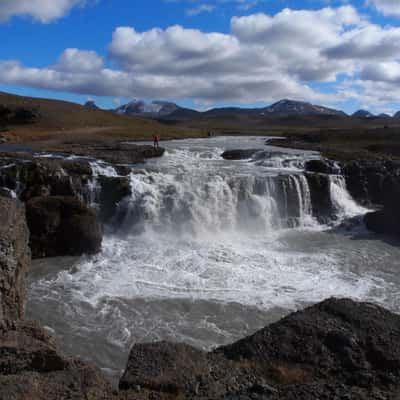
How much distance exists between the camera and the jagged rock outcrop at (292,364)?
20.6ft

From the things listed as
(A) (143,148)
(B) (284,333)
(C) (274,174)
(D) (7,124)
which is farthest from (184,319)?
(D) (7,124)

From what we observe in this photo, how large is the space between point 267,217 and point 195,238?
4723 millimetres

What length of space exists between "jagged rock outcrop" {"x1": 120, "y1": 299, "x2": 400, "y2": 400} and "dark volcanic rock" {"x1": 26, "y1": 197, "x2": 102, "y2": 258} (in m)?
11.7

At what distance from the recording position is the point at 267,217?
79.4 feet

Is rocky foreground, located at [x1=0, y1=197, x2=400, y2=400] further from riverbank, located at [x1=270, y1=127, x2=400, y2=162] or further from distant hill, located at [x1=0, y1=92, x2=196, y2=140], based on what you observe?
distant hill, located at [x1=0, y1=92, x2=196, y2=140]

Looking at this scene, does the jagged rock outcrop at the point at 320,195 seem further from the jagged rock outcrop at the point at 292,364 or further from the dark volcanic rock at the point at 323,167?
the jagged rock outcrop at the point at 292,364

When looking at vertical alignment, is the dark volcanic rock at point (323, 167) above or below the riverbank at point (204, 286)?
above

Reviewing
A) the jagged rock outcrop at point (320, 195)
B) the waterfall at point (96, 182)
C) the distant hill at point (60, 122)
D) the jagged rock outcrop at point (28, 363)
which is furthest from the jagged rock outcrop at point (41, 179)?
the distant hill at point (60, 122)

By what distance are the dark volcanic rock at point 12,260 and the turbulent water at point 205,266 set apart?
2463 millimetres

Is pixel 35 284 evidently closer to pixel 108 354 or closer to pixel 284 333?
pixel 108 354

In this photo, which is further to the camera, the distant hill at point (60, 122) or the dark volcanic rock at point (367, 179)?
the distant hill at point (60, 122)

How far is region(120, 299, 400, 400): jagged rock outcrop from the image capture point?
6289mm

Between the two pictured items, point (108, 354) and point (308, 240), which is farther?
point (308, 240)

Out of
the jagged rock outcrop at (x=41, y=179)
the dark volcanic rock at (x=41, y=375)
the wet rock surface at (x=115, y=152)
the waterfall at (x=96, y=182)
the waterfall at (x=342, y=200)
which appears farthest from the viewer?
the wet rock surface at (x=115, y=152)
